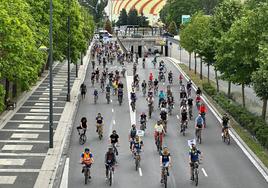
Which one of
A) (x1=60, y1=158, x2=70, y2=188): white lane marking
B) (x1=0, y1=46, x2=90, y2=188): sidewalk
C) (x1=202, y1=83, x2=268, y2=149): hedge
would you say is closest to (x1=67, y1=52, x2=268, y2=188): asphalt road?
(x1=60, y1=158, x2=70, y2=188): white lane marking

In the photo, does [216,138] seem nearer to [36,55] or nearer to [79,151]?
[79,151]

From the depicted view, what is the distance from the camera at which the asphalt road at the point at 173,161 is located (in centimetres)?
2297

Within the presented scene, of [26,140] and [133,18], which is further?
[133,18]

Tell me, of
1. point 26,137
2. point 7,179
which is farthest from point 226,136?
point 7,179

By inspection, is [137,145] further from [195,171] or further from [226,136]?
[226,136]

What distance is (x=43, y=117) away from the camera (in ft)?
120

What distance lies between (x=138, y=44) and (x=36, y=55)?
304 feet

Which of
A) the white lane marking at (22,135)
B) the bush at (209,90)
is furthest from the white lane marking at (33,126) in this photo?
the bush at (209,90)

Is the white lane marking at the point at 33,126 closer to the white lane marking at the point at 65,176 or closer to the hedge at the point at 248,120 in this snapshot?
the white lane marking at the point at 65,176

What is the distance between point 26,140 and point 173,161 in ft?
27.5

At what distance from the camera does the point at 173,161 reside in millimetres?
26312

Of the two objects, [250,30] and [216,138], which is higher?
[250,30]

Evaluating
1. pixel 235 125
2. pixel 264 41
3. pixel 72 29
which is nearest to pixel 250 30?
pixel 264 41

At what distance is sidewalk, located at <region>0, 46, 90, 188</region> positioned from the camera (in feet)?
77.9
